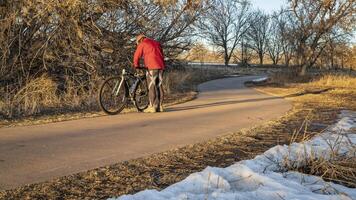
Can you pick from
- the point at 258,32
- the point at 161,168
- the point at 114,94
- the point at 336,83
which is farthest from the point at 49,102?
the point at 258,32

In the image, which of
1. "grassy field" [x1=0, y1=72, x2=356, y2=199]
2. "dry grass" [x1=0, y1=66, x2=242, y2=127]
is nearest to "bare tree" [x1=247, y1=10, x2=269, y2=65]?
"dry grass" [x1=0, y1=66, x2=242, y2=127]

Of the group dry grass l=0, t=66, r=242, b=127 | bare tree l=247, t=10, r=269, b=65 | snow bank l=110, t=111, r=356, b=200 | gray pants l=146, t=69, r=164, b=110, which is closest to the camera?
snow bank l=110, t=111, r=356, b=200

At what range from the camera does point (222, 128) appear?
32.9 ft

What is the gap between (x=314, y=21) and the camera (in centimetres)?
3747

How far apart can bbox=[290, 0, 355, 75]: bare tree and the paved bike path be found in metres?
25.3

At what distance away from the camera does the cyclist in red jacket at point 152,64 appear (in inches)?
470

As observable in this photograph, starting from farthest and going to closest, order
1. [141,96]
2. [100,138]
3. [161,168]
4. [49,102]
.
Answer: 1. [49,102]
2. [141,96]
3. [100,138]
4. [161,168]

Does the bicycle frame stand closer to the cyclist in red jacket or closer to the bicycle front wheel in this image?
the bicycle front wheel

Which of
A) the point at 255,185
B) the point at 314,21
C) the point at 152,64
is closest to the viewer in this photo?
the point at 255,185

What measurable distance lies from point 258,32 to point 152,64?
305 feet

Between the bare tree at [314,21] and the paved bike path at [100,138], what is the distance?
83.0 feet

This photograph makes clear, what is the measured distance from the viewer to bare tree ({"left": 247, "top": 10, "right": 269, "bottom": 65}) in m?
100

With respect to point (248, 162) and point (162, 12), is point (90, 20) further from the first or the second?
point (248, 162)

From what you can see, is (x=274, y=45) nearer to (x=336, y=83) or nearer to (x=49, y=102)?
(x=336, y=83)
